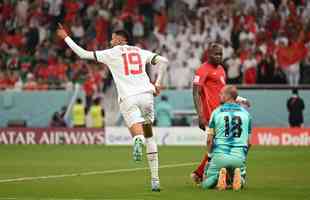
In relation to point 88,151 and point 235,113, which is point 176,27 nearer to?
point 88,151

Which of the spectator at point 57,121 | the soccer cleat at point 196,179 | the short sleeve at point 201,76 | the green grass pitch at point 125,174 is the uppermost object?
the short sleeve at point 201,76

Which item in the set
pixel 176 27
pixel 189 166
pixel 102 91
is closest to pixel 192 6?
pixel 176 27

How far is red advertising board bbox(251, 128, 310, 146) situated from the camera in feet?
110

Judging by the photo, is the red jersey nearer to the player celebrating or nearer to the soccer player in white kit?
the player celebrating

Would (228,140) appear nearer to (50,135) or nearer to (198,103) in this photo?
(198,103)

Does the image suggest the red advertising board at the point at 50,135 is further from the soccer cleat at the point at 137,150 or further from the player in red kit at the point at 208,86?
the soccer cleat at the point at 137,150

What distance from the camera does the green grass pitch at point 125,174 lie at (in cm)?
1588

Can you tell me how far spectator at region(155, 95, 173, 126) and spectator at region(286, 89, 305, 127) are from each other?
439cm

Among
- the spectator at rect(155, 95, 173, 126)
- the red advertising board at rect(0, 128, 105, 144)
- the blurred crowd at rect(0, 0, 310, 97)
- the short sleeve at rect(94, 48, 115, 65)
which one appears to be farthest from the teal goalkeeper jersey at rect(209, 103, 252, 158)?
the red advertising board at rect(0, 128, 105, 144)

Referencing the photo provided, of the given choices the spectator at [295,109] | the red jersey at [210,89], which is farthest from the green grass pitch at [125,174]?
the spectator at [295,109]

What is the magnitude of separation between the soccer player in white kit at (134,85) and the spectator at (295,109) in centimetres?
1805

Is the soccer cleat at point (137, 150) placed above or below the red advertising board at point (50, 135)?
above

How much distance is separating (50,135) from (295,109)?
364 inches

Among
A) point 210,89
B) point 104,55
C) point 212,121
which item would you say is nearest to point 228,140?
point 212,121
